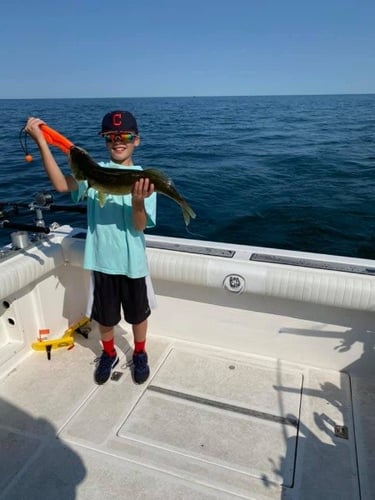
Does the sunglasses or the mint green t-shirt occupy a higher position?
the sunglasses

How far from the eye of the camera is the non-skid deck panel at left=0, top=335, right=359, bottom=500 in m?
2.16

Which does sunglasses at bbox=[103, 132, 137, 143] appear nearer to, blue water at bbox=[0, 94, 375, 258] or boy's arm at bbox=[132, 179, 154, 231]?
boy's arm at bbox=[132, 179, 154, 231]

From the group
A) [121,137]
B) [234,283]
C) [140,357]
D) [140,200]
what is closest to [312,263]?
[234,283]

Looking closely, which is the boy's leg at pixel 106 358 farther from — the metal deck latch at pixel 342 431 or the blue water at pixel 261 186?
the blue water at pixel 261 186

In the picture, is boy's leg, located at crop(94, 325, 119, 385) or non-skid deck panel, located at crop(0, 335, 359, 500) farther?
boy's leg, located at crop(94, 325, 119, 385)

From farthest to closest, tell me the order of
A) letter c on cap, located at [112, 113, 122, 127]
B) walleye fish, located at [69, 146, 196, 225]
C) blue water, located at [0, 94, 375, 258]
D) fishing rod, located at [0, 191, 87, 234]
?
blue water, located at [0, 94, 375, 258] < fishing rod, located at [0, 191, 87, 234] < letter c on cap, located at [112, 113, 122, 127] < walleye fish, located at [69, 146, 196, 225]

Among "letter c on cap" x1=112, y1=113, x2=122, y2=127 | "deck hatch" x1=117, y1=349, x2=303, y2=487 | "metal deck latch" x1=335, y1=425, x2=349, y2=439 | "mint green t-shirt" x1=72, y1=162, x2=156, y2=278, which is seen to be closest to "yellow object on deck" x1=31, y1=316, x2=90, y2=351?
"deck hatch" x1=117, y1=349, x2=303, y2=487

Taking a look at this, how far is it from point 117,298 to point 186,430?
1036mm

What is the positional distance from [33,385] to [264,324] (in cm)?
193

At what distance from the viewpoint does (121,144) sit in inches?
91.7

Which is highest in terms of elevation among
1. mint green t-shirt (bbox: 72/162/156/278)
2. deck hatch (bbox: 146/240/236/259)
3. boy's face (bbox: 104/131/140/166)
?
boy's face (bbox: 104/131/140/166)

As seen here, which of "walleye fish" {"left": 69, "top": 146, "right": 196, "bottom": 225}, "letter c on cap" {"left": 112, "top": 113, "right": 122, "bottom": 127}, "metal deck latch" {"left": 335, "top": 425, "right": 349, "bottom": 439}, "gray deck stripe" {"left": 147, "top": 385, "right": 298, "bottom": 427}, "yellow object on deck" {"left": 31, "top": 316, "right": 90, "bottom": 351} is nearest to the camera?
"walleye fish" {"left": 69, "top": 146, "right": 196, "bottom": 225}

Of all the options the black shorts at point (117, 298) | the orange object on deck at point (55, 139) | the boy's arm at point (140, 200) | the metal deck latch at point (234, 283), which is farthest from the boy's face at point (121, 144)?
the metal deck latch at point (234, 283)

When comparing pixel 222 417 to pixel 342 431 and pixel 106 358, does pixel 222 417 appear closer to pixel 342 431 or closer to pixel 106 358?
pixel 342 431
